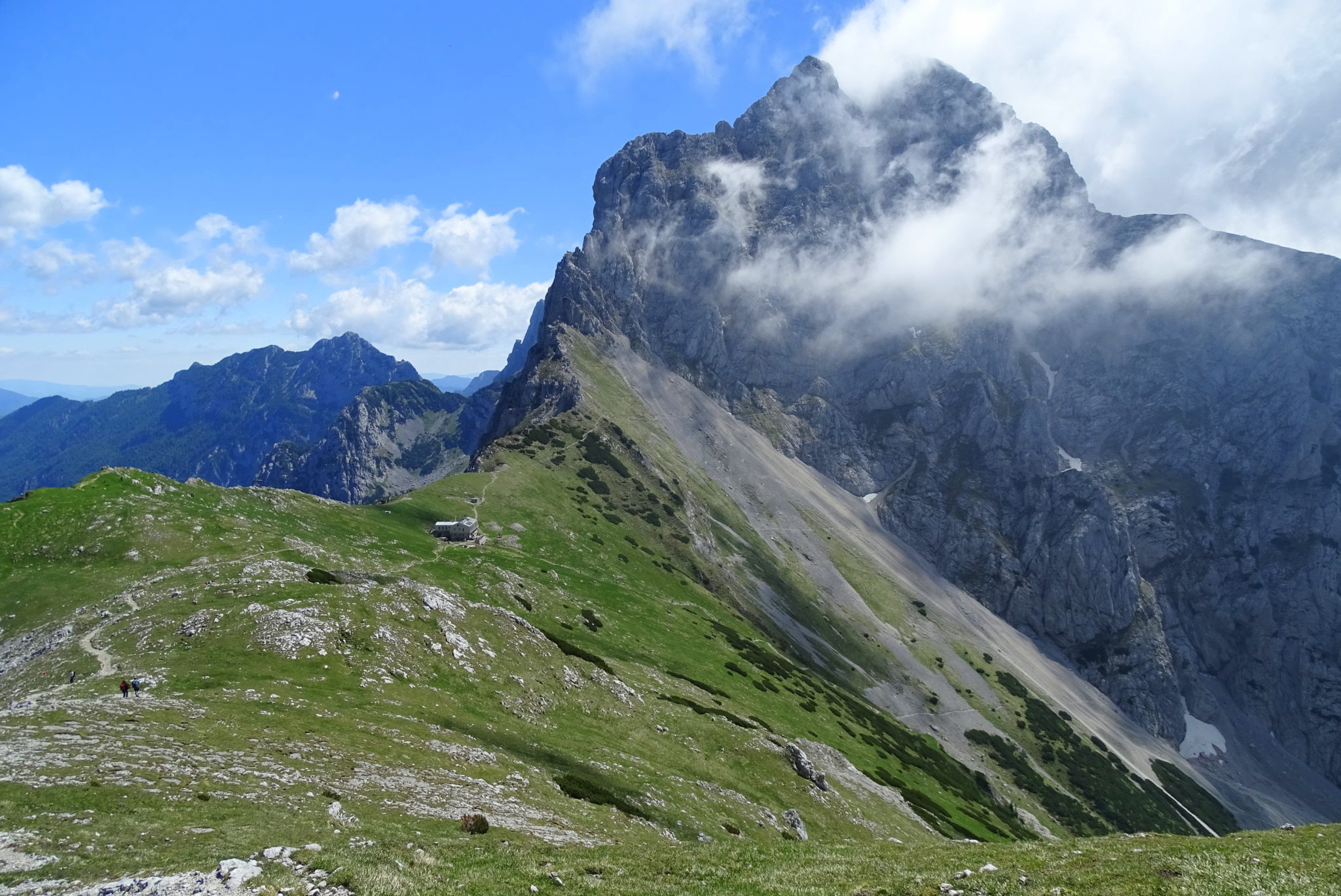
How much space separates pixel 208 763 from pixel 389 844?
34.3 ft

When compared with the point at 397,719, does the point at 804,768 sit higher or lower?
lower

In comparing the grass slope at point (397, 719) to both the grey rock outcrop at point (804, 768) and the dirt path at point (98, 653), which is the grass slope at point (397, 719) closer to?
the dirt path at point (98, 653)

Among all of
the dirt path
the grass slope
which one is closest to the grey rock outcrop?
the grass slope

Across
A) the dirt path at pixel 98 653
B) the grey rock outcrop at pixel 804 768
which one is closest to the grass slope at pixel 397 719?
the dirt path at pixel 98 653

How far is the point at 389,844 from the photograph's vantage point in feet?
68.7

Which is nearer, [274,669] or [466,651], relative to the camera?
[274,669]

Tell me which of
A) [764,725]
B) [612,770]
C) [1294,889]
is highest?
[1294,889]

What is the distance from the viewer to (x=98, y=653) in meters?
41.9

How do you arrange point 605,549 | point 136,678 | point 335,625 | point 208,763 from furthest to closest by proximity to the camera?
point 605,549
point 335,625
point 136,678
point 208,763

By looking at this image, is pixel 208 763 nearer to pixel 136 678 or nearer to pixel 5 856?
pixel 5 856

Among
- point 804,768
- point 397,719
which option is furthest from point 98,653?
point 804,768

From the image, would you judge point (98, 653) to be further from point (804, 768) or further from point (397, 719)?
point (804, 768)

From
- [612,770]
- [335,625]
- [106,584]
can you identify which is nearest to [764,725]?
[612,770]

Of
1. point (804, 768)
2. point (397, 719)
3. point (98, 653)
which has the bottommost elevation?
point (804, 768)
